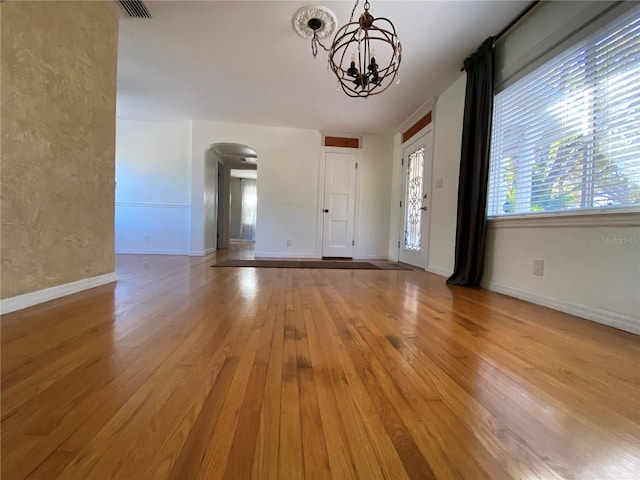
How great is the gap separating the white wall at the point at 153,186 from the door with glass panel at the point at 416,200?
386cm

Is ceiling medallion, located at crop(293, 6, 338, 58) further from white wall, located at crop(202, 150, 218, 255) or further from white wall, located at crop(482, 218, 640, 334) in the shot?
white wall, located at crop(202, 150, 218, 255)

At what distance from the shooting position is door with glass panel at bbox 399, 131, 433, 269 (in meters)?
3.67

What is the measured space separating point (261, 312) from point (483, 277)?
222 centimetres

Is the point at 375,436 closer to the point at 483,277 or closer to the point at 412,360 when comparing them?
the point at 412,360

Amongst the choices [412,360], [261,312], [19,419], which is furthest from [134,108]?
[412,360]

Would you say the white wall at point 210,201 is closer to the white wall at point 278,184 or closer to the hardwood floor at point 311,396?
the white wall at point 278,184

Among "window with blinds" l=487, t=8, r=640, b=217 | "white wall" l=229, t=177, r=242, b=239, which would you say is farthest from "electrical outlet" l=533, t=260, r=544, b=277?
"white wall" l=229, t=177, r=242, b=239

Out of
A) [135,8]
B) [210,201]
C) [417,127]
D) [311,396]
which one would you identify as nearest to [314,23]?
[135,8]

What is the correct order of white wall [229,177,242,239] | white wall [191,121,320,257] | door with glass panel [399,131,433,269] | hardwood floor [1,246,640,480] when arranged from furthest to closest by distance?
1. white wall [229,177,242,239]
2. white wall [191,121,320,257]
3. door with glass panel [399,131,433,269]
4. hardwood floor [1,246,640,480]

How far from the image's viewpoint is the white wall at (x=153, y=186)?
4699 millimetres

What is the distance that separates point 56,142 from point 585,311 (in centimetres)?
368

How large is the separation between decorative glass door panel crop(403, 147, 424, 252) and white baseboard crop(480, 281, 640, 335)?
178 centimetres

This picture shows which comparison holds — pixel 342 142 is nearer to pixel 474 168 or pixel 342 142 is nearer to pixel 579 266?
pixel 474 168

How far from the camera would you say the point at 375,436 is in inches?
25.3
